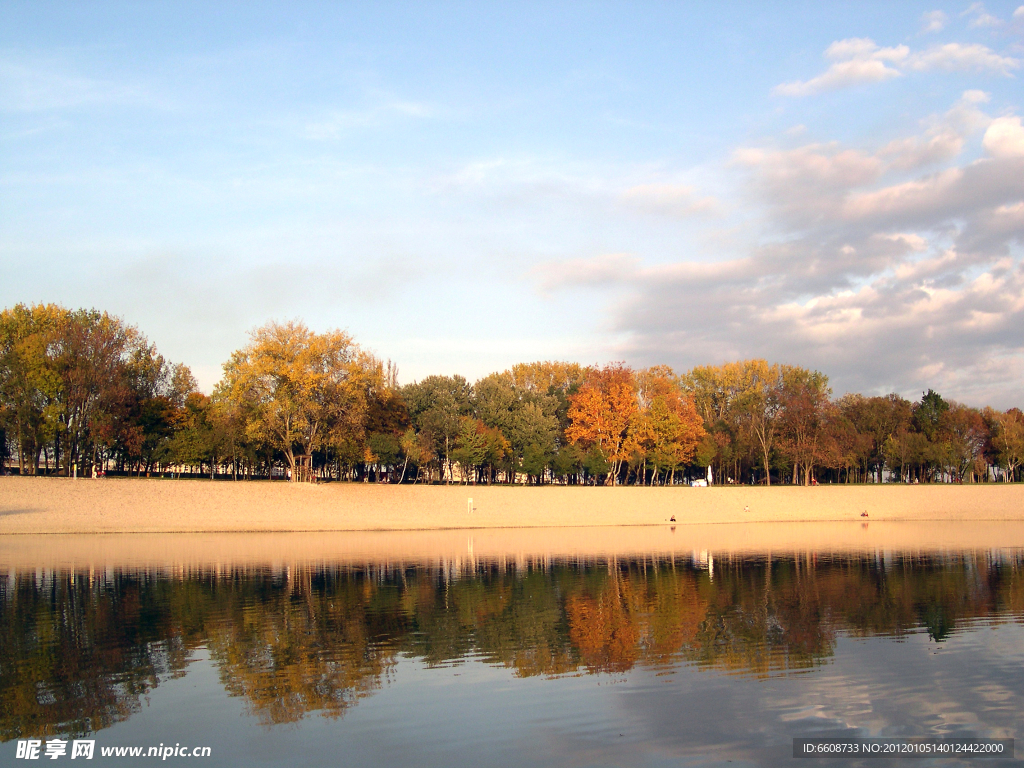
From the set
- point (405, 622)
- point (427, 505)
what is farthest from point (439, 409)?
point (405, 622)

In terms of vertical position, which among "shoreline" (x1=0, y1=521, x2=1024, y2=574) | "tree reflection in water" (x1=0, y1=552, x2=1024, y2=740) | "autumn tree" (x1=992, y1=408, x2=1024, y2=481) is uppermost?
"autumn tree" (x1=992, y1=408, x2=1024, y2=481)

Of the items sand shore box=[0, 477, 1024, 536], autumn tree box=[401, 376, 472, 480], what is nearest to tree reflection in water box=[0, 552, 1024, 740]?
sand shore box=[0, 477, 1024, 536]

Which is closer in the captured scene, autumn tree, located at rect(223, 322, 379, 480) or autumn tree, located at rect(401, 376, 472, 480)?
autumn tree, located at rect(223, 322, 379, 480)

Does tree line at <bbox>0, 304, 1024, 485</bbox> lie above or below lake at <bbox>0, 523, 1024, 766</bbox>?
above

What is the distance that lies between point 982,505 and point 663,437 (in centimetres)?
3621

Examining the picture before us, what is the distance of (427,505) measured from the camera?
2662 inches

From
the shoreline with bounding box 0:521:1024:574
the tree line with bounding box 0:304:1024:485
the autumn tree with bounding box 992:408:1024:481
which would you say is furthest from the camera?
the autumn tree with bounding box 992:408:1024:481

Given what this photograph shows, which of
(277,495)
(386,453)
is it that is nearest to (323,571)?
(277,495)

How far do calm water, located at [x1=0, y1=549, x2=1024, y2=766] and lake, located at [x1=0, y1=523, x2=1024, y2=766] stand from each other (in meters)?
0.07

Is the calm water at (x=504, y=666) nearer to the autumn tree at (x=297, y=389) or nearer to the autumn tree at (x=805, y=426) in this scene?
the autumn tree at (x=297, y=389)

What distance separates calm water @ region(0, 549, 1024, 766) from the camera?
A: 474 inches

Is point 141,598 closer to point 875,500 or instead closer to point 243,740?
point 243,740

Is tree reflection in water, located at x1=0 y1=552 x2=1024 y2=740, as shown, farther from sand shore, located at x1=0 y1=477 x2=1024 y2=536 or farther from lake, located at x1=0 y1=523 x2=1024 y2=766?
sand shore, located at x1=0 y1=477 x2=1024 y2=536

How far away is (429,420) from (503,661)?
79.6m
